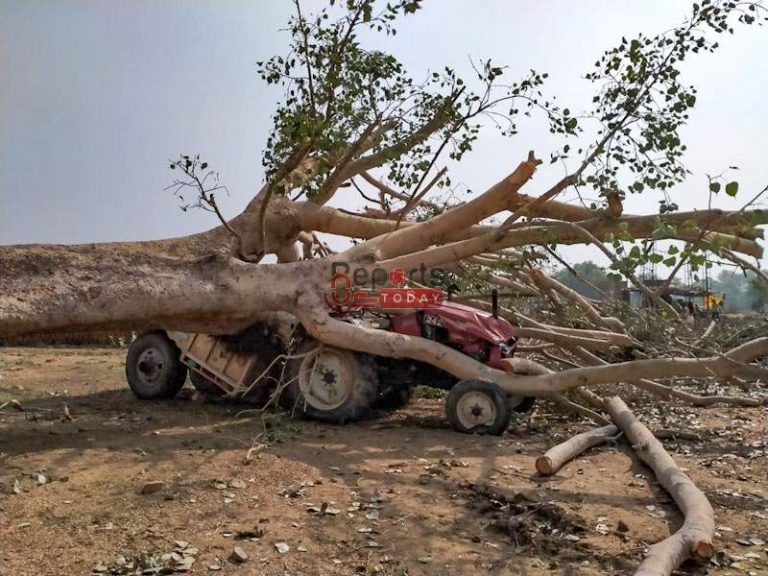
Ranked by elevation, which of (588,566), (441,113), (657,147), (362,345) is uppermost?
(441,113)

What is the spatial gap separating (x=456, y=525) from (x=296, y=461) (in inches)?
70.8

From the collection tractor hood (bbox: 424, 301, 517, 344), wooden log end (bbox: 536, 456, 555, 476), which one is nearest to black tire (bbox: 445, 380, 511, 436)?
tractor hood (bbox: 424, 301, 517, 344)

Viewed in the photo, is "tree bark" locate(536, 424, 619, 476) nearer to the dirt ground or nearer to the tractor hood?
the dirt ground

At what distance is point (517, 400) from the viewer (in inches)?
316

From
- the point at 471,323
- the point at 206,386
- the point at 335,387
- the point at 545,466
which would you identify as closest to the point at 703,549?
the point at 545,466

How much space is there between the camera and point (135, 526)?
425 cm

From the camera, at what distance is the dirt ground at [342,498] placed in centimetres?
392

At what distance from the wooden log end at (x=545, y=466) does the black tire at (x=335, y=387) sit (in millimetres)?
2416

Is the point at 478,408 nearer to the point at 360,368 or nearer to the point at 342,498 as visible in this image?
the point at 360,368

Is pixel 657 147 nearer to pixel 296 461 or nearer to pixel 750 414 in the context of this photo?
pixel 750 414

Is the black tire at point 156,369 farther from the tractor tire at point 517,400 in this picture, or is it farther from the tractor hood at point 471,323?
the tractor tire at point 517,400

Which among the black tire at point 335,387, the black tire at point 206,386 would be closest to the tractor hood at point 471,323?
the black tire at point 335,387

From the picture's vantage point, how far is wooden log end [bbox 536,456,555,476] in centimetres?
566

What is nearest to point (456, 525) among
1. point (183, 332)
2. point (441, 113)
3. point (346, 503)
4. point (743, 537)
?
point (346, 503)
